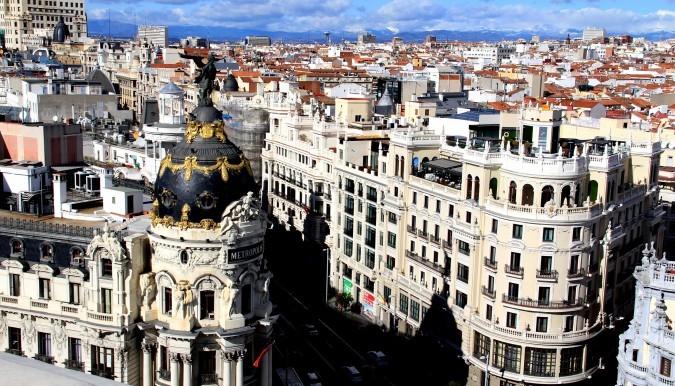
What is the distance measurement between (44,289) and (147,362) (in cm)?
985

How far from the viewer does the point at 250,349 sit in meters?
59.7

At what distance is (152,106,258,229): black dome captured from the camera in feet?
190

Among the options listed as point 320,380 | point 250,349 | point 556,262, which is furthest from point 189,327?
point 556,262

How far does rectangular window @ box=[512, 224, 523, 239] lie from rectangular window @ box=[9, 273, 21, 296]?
42.6 metres

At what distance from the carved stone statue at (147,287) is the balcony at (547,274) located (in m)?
35.9

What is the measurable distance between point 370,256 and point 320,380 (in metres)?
21.0

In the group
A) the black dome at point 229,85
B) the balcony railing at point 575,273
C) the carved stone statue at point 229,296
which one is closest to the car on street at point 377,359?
the balcony railing at point 575,273

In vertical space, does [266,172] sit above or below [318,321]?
above

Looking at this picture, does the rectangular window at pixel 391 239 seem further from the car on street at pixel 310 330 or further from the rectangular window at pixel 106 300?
the rectangular window at pixel 106 300

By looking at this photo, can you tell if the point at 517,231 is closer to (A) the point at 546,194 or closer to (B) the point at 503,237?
(B) the point at 503,237

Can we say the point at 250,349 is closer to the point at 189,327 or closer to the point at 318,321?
the point at 189,327

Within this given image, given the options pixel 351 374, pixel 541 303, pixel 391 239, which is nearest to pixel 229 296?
pixel 351 374

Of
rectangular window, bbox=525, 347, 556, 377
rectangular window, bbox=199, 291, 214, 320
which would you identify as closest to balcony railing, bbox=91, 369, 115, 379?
rectangular window, bbox=199, 291, 214, 320

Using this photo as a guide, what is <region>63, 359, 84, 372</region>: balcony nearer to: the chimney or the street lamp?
the chimney
